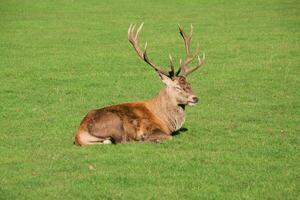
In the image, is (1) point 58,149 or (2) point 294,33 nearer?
(1) point 58,149

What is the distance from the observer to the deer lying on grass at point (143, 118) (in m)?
9.84

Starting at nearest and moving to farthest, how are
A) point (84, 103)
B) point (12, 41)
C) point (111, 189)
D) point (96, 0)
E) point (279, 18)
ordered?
point (111, 189) < point (84, 103) < point (12, 41) < point (279, 18) < point (96, 0)

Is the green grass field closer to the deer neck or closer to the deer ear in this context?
the deer neck

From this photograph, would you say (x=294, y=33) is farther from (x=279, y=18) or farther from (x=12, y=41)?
(x=12, y=41)

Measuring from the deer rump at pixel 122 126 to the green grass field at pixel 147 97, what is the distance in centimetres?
17

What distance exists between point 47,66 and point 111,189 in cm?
1016

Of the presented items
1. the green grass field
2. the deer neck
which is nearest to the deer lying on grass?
the deer neck

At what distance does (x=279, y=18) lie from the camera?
25.9 meters

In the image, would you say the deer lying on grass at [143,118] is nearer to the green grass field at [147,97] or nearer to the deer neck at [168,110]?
the deer neck at [168,110]

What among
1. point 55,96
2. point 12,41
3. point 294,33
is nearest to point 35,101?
point 55,96

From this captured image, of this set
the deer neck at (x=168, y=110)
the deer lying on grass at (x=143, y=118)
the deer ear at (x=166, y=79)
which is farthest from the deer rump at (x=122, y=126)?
the deer ear at (x=166, y=79)

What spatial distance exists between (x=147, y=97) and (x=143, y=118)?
3.59 metres

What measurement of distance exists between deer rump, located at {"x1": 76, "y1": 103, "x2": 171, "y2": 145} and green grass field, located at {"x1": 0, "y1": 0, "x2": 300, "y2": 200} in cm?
17

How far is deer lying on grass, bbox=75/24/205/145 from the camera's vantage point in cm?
984
